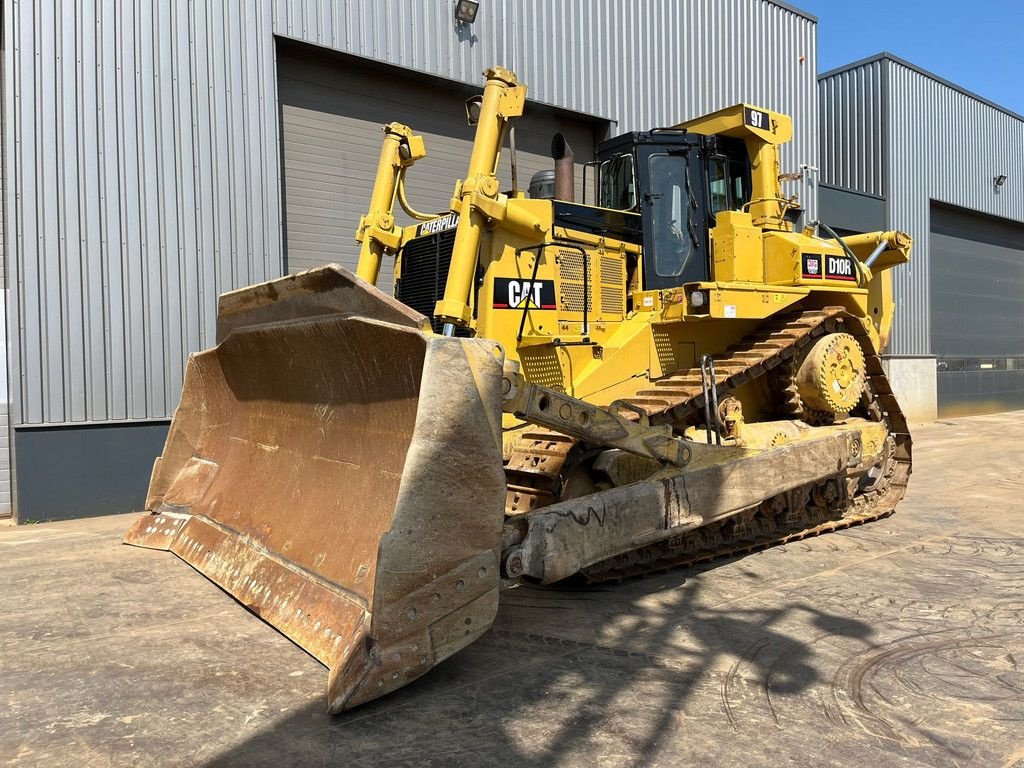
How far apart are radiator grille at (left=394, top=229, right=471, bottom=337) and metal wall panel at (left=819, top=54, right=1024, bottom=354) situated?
1409cm

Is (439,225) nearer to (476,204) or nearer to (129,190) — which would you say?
(476,204)

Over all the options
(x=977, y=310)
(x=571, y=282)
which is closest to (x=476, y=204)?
(x=571, y=282)

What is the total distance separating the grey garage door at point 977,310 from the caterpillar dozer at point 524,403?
42.7 ft

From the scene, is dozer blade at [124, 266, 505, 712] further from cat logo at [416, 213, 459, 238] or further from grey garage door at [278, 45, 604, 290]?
grey garage door at [278, 45, 604, 290]

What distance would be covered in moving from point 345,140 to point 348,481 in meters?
6.79

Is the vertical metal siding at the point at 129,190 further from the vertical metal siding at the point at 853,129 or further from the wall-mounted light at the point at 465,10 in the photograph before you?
the vertical metal siding at the point at 853,129

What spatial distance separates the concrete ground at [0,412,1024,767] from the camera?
3.02 metres

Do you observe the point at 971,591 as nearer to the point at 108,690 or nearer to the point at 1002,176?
the point at 108,690

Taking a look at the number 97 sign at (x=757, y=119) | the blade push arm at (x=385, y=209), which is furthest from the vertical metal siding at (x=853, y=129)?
the blade push arm at (x=385, y=209)

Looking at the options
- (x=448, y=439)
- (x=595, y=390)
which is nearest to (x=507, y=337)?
(x=595, y=390)

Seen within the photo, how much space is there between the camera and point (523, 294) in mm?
5859

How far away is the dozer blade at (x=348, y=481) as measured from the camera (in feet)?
10.8

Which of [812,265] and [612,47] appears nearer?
[812,265]

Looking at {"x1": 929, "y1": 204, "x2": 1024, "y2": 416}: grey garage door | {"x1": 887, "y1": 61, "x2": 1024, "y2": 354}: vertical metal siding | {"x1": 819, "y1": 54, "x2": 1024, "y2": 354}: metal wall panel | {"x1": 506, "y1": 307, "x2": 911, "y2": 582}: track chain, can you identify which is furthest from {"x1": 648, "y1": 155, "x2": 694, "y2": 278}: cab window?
{"x1": 929, "y1": 204, "x2": 1024, "y2": 416}: grey garage door
